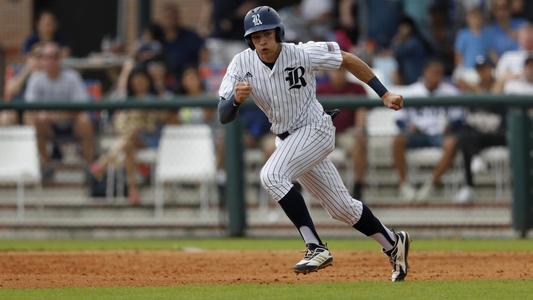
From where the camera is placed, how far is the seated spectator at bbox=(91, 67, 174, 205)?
45.5 feet

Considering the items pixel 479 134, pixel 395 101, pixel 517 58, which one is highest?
pixel 517 58

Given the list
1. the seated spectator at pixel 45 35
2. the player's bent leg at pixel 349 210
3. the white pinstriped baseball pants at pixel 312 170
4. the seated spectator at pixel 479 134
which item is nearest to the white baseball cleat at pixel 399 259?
the player's bent leg at pixel 349 210

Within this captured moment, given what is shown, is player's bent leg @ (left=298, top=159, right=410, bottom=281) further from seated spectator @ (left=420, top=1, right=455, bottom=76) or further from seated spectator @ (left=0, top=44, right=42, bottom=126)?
seated spectator @ (left=420, top=1, right=455, bottom=76)

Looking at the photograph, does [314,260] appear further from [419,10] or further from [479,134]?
[419,10]

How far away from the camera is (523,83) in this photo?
14.1 m

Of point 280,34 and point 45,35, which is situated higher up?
point 280,34

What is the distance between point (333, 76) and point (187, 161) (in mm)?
2039

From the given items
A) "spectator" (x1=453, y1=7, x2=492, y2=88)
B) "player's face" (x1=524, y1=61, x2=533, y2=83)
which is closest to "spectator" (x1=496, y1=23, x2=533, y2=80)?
"player's face" (x1=524, y1=61, x2=533, y2=83)

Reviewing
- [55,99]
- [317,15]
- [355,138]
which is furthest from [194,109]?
[317,15]

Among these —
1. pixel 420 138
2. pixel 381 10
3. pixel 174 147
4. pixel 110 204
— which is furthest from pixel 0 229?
pixel 381 10

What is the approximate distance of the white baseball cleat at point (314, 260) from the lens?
25.6ft

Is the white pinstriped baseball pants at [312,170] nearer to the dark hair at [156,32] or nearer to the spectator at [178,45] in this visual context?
the spectator at [178,45]

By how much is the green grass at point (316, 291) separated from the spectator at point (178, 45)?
341 inches

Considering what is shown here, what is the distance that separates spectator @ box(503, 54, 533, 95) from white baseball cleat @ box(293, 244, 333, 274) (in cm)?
651
